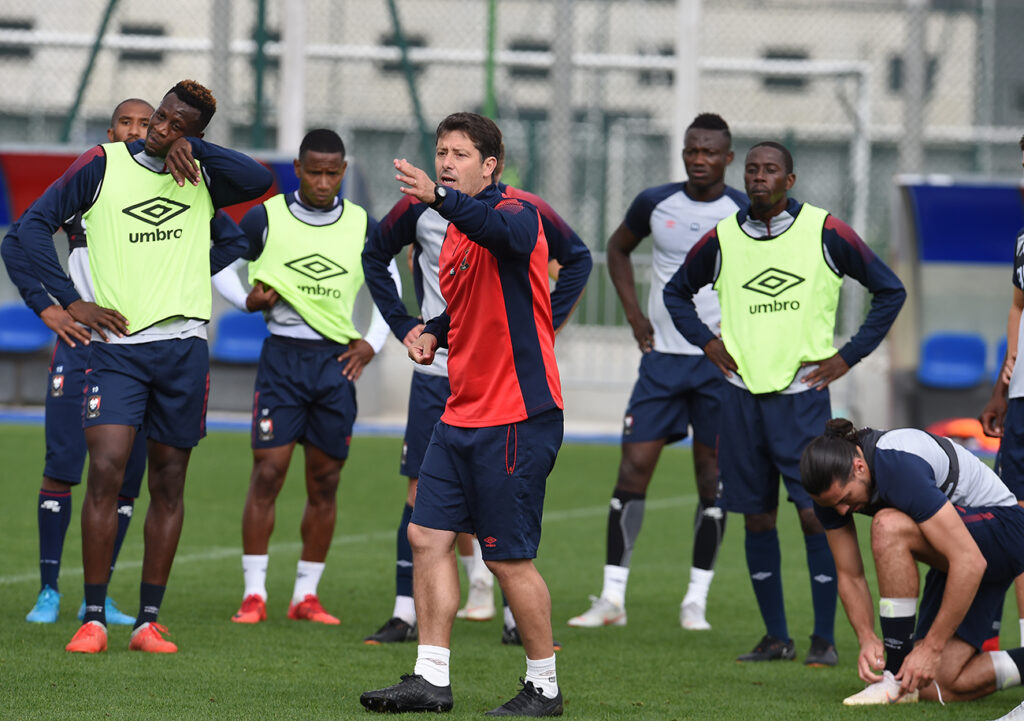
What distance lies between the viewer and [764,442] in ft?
21.0

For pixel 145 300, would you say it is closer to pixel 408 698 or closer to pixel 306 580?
pixel 306 580

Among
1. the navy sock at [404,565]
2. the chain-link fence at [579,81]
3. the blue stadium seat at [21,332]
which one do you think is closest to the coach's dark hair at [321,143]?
the navy sock at [404,565]

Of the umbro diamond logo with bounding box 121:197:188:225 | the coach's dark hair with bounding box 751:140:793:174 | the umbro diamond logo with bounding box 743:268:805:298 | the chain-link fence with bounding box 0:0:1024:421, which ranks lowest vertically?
the umbro diamond logo with bounding box 743:268:805:298

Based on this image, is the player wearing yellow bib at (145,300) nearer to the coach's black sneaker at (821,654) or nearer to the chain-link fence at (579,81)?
the coach's black sneaker at (821,654)

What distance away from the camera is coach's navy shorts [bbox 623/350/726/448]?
7445 mm

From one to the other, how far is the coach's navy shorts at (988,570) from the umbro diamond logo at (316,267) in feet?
10.2

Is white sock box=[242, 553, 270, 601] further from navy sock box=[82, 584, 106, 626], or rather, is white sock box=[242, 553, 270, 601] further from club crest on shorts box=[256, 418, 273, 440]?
navy sock box=[82, 584, 106, 626]

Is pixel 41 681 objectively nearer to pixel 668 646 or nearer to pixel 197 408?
pixel 197 408

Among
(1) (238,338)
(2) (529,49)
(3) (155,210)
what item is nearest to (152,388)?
(3) (155,210)

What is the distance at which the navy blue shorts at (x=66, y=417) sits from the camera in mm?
6633

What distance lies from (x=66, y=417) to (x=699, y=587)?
3077 mm

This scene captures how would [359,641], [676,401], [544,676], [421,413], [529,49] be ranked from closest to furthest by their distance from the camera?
[544,676], [359,641], [421,413], [676,401], [529,49]

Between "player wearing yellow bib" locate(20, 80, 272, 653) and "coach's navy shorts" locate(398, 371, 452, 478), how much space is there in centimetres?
113

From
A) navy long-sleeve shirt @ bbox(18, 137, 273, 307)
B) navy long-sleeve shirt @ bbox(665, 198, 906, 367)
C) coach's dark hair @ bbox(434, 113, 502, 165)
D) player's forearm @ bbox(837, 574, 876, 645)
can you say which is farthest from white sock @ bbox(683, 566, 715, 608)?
coach's dark hair @ bbox(434, 113, 502, 165)
